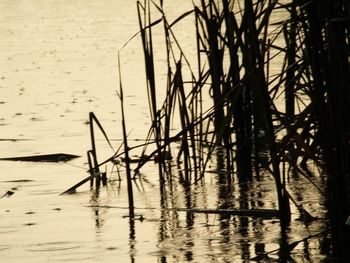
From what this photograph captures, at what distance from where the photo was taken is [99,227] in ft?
15.5

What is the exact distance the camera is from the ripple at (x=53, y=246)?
4.36 m

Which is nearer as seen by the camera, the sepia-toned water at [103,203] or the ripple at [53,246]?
the sepia-toned water at [103,203]

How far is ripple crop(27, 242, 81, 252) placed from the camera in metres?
4.36

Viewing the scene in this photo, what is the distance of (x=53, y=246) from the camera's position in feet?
14.5

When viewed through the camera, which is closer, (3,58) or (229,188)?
(229,188)

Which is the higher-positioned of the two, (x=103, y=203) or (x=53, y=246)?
(x=103, y=203)

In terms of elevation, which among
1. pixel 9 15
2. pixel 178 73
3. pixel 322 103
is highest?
pixel 9 15

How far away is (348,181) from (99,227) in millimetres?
1165

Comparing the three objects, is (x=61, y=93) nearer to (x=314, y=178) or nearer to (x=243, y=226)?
(x=314, y=178)

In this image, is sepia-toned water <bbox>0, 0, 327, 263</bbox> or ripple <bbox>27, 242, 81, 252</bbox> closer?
sepia-toned water <bbox>0, 0, 327, 263</bbox>

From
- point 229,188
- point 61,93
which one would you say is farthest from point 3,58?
point 229,188

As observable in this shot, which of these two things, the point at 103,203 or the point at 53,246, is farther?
the point at 103,203

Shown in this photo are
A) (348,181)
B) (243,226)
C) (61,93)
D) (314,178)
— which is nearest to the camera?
(348,181)

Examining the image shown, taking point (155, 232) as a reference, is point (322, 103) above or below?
above
